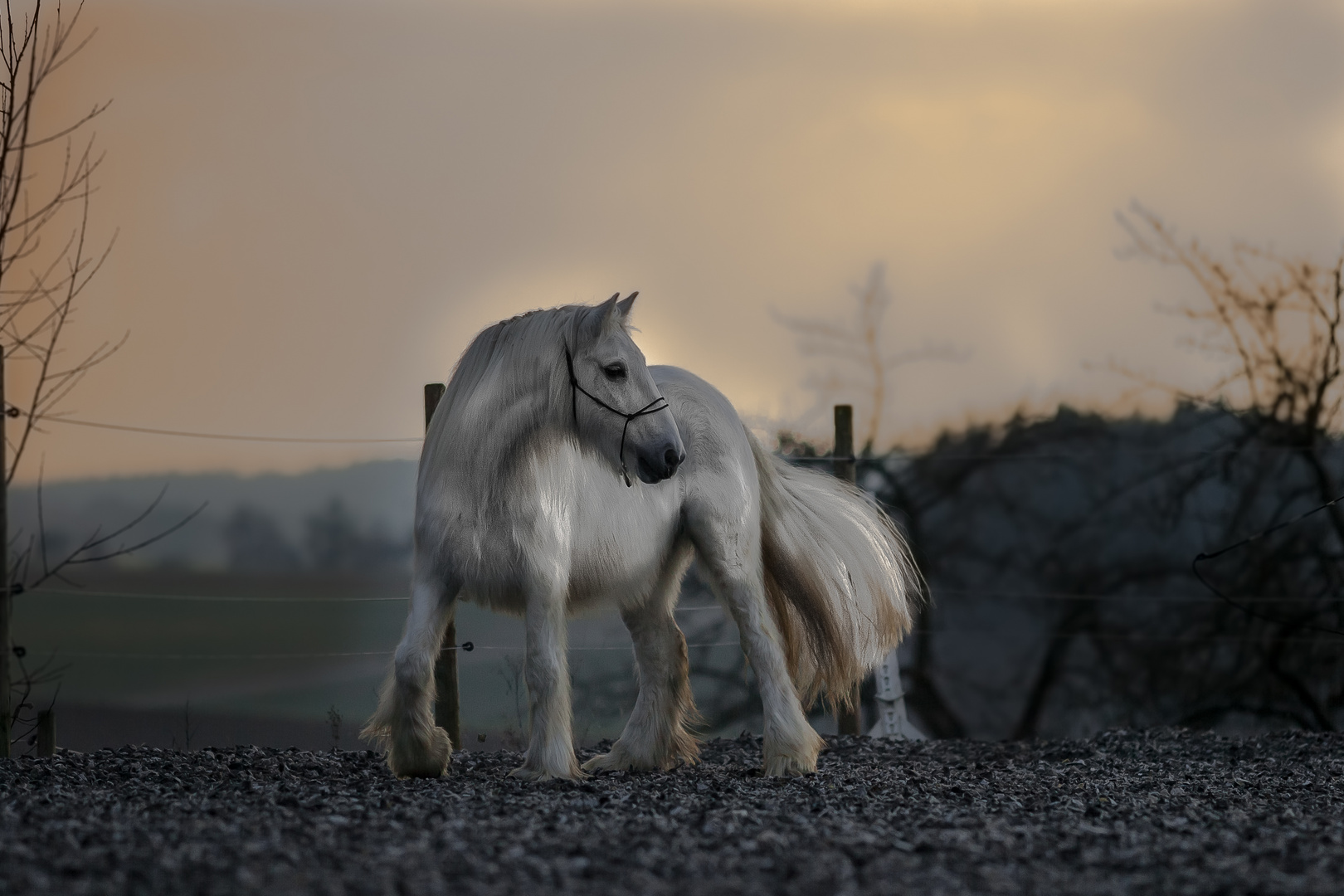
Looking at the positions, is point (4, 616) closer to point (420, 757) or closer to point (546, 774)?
point (420, 757)

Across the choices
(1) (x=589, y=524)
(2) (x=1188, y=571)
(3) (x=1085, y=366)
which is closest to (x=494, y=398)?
(1) (x=589, y=524)

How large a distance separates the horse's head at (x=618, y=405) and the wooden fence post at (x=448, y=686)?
6.34 feet

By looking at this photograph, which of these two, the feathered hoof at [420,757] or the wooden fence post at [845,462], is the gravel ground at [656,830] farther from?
the wooden fence post at [845,462]

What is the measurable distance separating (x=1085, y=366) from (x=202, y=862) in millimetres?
9166

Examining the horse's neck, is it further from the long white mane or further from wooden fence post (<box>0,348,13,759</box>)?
wooden fence post (<box>0,348,13,759</box>)

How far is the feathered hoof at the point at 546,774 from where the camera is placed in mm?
4508

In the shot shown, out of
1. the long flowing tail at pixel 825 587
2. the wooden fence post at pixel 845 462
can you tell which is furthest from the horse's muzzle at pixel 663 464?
the wooden fence post at pixel 845 462

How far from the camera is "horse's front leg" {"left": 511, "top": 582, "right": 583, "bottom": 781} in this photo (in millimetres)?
4551

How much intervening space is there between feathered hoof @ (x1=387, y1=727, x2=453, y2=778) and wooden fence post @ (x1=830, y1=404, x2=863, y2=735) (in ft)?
11.0

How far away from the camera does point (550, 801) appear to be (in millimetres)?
3951

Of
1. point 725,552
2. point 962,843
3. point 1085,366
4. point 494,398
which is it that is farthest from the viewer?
point 1085,366

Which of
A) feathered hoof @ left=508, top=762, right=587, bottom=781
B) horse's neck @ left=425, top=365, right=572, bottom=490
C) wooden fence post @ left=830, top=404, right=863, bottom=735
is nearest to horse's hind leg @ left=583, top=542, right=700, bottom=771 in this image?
feathered hoof @ left=508, top=762, right=587, bottom=781

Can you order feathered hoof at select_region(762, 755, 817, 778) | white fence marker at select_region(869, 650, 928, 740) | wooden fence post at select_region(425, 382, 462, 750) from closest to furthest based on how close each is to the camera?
feathered hoof at select_region(762, 755, 817, 778) → wooden fence post at select_region(425, 382, 462, 750) → white fence marker at select_region(869, 650, 928, 740)

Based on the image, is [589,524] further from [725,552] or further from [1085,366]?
[1085,366]
